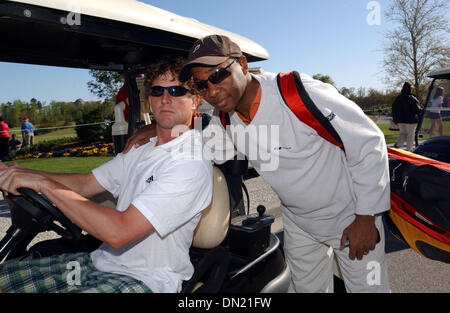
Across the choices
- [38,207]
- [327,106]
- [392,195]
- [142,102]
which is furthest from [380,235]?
[142,102]

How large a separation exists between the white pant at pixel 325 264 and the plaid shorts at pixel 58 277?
86 centimetres

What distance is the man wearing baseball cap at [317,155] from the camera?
1.39 m

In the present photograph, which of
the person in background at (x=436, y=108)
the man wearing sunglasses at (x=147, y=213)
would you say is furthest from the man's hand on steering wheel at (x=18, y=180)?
the person in background at (x=436, y=108)

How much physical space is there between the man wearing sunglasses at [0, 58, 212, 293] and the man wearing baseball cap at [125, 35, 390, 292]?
0.21 metres

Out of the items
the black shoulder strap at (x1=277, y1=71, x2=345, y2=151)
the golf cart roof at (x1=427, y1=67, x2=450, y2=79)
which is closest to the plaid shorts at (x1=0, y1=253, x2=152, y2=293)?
the black shoulder strap at (x1=277, y1=71, x2=345, y2=151)

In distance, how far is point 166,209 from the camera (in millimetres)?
1351

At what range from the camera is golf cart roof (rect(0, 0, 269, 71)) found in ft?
4.18

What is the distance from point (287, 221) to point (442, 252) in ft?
2.47

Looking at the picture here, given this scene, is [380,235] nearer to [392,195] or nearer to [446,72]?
[392,195]

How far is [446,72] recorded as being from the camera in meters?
4.21

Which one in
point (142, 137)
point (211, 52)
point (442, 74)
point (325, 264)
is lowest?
point (325, 264)

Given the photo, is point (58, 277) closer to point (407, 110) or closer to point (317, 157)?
point (317, 157)

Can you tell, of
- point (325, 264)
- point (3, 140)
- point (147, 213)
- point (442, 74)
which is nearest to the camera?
point (147, 213)

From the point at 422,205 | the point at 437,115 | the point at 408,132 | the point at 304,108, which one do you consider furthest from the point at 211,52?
the point at 408,132
